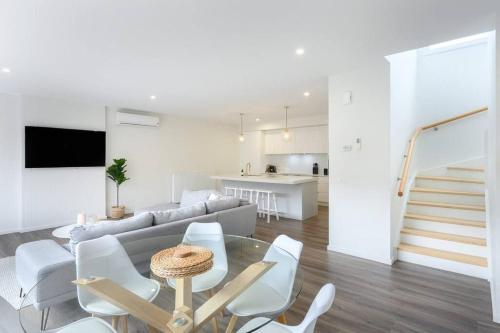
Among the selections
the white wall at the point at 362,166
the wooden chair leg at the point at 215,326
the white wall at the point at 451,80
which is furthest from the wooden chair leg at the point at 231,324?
the white wall at the point at 451,80

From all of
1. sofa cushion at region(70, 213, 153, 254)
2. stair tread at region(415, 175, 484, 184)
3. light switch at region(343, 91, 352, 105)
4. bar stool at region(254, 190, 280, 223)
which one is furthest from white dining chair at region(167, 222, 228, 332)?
stair tread at region(415, 175, 484, 184)

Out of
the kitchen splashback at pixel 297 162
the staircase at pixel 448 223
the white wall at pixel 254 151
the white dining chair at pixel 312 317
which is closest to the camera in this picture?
the white dining chair at pixel 312 317

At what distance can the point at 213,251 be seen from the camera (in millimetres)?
2221

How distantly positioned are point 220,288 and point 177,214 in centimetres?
149

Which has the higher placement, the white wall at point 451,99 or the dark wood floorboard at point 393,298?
the white wall at point 451,99

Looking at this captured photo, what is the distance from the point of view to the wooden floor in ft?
6.93

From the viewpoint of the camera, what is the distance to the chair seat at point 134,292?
5.23ft

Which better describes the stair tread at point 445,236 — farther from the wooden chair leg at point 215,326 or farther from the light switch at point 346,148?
the wooden chair leg at point 215,326

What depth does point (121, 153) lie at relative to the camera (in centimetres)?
604

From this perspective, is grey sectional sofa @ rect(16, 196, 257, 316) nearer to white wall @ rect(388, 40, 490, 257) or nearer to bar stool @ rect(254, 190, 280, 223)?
bar stool @ rect(254, 190, 280, 223)

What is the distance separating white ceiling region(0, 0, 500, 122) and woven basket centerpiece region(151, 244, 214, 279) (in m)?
1.85

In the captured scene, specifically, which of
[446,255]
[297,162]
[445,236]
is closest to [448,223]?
[445,236]

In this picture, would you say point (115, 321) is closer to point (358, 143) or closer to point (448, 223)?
point (358, 143)

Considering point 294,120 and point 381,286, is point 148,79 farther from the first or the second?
point 294,120
